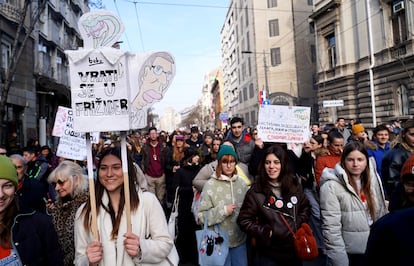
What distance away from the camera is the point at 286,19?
4459 centimetres

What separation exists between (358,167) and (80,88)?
9.38ft

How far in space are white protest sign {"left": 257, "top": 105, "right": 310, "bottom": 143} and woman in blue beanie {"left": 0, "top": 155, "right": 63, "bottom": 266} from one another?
388 centimetres

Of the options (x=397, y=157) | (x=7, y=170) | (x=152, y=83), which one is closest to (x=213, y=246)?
(x=152, y=83)

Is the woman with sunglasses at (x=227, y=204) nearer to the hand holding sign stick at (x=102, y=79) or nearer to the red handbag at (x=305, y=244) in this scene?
the red handbag at (x=305, y=244)

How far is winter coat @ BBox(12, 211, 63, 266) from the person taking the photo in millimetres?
2299

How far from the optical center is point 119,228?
2615 millimetres

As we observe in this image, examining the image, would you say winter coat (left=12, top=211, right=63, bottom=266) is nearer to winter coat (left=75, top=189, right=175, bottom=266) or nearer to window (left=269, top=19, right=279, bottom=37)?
winter coat (left=75, top=189, right=175, bottom=266)

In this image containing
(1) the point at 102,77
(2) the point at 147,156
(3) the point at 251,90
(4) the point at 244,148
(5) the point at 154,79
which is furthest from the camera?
(3) the point at 251,90

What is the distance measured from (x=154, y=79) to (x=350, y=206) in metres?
2.33

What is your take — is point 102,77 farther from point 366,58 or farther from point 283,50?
point 283,50

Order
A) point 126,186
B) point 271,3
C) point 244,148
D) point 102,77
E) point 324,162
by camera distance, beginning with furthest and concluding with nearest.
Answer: point 271,3 < point 244,148 < point 324,162 < point 102,77 < point 126,186

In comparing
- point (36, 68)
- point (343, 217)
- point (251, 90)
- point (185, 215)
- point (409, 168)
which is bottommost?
point (185, 215)

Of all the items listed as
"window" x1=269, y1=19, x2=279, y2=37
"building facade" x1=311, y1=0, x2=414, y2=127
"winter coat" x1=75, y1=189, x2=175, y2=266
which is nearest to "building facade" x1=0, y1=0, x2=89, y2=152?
"winter coat" x1=75, y1=189, x2=175, y2=266

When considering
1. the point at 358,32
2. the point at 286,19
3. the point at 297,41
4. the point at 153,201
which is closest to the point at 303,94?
the point at 297,41
